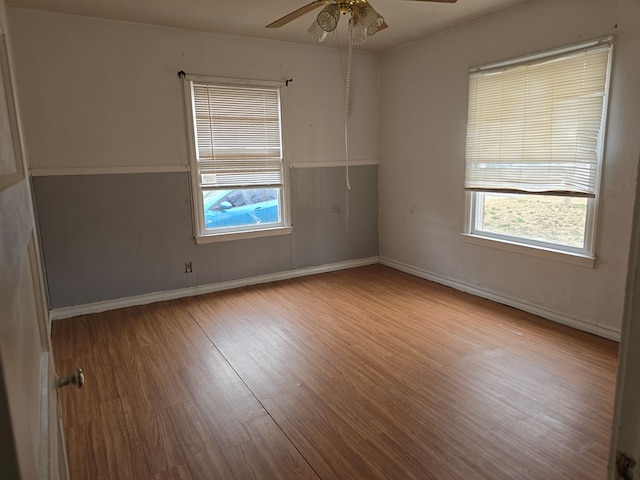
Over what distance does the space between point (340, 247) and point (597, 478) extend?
365cm

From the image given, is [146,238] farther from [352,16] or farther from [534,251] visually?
[534,251]

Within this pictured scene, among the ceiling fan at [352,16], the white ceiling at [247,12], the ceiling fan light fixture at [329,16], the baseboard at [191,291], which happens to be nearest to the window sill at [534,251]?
the baseboard at [191,291]

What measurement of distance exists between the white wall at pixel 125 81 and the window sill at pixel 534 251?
6.83 feet

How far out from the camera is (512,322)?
3.54 metres

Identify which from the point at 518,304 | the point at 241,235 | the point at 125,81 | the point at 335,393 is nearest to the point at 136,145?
the point at 125,81

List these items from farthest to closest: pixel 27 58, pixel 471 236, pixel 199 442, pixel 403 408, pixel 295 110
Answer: pixel 295 110
pixel 471 236
pixel 27 58
pixel 403 408
pixel 199 442

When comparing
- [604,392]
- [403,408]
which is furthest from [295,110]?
[604,392]

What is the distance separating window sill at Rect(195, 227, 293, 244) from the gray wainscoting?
0.06 meters

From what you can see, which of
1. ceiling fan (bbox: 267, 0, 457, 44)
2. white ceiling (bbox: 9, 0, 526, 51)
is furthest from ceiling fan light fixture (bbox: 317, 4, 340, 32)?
white ceiling (bbox: 9, 0, 526, 51)

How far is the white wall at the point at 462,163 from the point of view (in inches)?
117

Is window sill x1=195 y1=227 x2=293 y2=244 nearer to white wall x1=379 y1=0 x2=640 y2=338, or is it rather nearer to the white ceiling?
white wall x1=379 y1=0 x2=640 y2=338

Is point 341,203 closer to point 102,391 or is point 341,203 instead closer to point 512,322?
point 512,322

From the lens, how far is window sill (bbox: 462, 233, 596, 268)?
3.28m

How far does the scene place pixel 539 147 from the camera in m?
3.47
